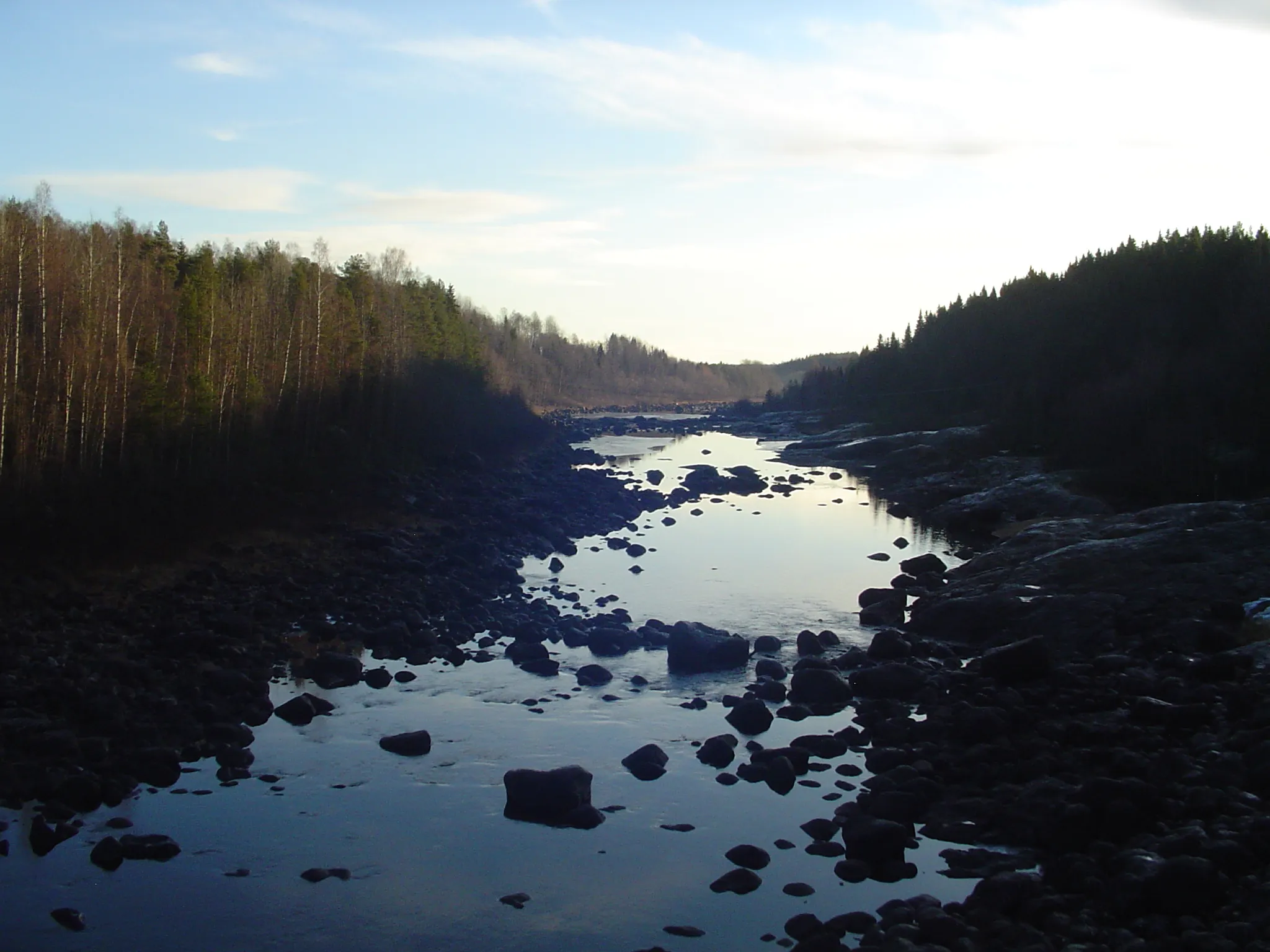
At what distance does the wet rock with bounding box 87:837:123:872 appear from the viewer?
14.8 metres

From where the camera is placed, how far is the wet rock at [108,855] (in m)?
14.8

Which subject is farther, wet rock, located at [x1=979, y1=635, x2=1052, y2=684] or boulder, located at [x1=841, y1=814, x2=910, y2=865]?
wet rock, located at [x1=979, y1=635, x2=1052, y2=684]

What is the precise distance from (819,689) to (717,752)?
470cm

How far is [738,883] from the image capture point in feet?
47.8

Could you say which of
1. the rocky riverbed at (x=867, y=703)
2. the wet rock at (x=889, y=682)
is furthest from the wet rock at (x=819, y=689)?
the wet rock at (x=889, y=682)

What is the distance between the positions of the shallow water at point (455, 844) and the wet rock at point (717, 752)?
0.77 feet

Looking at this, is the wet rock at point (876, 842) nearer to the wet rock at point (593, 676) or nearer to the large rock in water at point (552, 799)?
the large rock in water at point (552, 799)

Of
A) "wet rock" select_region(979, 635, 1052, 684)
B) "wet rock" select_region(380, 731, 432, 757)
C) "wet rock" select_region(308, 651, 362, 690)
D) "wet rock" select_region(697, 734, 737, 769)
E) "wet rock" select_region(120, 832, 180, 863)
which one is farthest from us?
"wet rock" select_region(308, 651, 362, 690)

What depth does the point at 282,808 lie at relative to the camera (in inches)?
670

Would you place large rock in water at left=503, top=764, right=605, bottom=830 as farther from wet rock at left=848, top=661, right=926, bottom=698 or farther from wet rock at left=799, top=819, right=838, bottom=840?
wet rock at left=848, top=661, right=926, bottom=698

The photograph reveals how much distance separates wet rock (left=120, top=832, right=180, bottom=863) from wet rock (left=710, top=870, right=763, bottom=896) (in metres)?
8.19

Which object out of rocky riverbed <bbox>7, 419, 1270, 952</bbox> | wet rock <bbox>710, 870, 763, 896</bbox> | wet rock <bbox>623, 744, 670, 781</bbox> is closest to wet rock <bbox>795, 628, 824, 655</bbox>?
rocky riverbed <bbox>7, 419, 1270, 952</bbox>

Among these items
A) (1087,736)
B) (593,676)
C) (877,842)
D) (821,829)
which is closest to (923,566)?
(593,676)

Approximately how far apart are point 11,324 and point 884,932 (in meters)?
37.1
